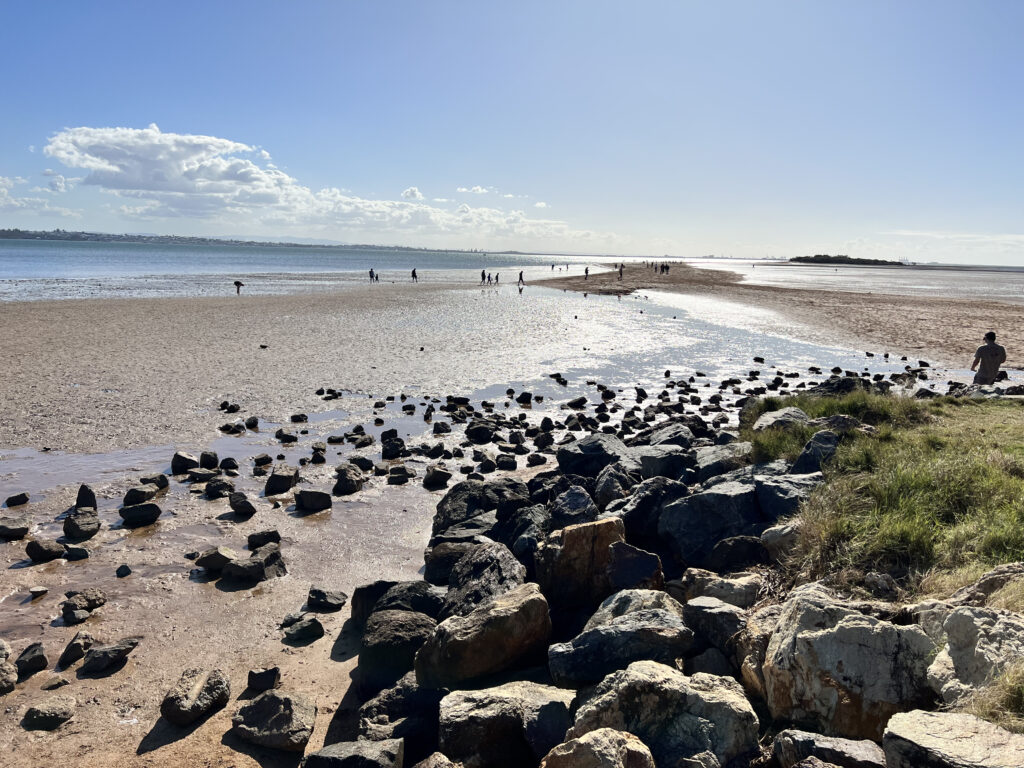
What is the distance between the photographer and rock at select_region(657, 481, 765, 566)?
24.4ft

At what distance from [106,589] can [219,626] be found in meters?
1.84

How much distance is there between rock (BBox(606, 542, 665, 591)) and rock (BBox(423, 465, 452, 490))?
220 inches

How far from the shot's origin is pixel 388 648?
6246 millimetres

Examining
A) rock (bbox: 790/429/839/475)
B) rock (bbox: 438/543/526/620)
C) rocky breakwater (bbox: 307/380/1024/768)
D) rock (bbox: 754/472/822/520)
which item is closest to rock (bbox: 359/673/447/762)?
rocky breakwater (bbox: 307/380/1024/768)

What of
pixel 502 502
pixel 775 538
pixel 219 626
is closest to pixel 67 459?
pixel 219 626

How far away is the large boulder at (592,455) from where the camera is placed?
11.3 metres

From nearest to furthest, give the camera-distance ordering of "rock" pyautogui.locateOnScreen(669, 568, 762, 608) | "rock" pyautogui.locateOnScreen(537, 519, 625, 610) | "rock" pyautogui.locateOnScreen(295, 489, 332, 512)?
1. "rock" pyautogui.locateOnScreen(669, 568, 762, 608)
2. "rock" pyautogui.locateOnScreen(537, 519, 625, 610)
3. "rock" pyautogui.locateOnScreen(295, 489, 332, 512)

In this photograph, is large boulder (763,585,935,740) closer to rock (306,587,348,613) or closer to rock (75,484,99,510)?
rock (306,587,348,613)

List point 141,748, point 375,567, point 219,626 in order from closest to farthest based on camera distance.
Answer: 1. point 141,748
2. point 219,626
3. point 375,567

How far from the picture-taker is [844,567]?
5688 mm

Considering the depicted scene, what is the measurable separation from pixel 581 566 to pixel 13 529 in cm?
821

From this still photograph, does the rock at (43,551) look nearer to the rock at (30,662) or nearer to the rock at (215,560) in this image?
the rock at (215,560)

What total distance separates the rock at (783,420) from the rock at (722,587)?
473cm

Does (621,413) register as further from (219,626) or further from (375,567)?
(219,626)
